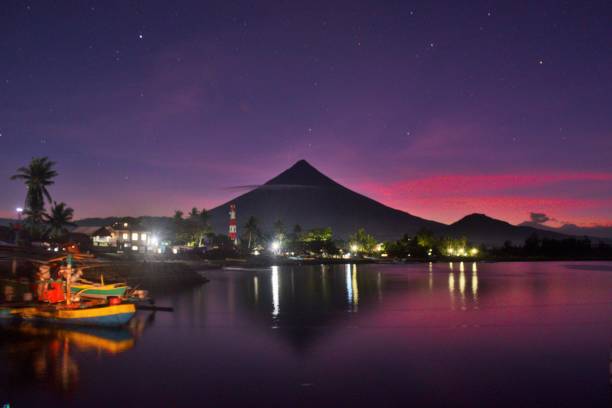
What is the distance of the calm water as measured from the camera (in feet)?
56.9

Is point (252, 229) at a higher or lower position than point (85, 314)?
higher

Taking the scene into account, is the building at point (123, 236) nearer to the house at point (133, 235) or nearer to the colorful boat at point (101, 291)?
the house at point (133, 235)

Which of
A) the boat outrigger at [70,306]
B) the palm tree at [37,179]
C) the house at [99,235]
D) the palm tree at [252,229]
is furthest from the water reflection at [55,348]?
the palm tree at [252,229]

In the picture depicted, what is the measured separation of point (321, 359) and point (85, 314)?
13.2 m

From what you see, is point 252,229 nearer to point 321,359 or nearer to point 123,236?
point 123,236

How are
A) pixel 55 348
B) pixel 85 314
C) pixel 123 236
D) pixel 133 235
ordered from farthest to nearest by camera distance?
1. pixel 133 235
2. pixel 123 236
3. pixel 85 314
4. pixel 55 348

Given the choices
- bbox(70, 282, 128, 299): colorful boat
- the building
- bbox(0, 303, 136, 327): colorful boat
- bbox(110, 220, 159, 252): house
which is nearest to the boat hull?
bbox(70, 282, 128, 299): colorful boat

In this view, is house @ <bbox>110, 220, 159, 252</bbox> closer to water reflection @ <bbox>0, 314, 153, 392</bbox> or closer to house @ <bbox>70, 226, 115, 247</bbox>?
house @ <bbox>70, 226, 115, 247</bbox>

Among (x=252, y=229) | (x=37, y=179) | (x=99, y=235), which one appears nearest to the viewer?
(x=37, y=179)

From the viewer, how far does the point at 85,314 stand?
90.8 feet

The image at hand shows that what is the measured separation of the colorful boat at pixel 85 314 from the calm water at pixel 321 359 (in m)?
0.63

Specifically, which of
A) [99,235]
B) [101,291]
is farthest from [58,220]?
[101,291]

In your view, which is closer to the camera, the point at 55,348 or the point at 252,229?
the point at 55,348

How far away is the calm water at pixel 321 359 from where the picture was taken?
17.3 meters
